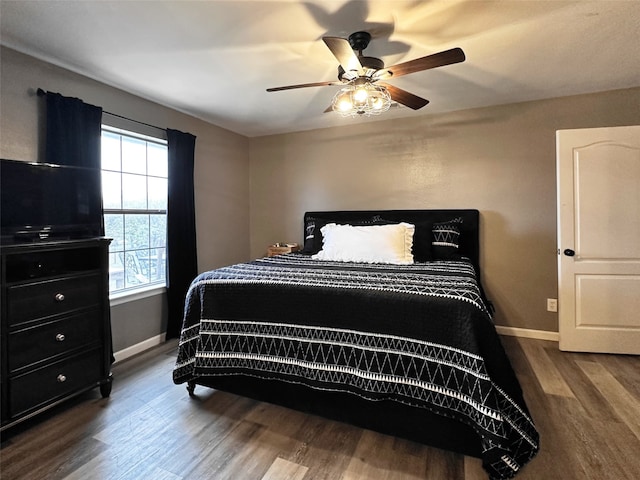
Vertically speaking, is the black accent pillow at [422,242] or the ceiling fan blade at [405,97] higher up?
the ceiling fan blade at [405,97]

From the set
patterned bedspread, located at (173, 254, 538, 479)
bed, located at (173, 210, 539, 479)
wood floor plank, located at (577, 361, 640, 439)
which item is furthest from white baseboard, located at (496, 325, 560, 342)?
patterned bedspread, located at (173, 254, 538, 479)

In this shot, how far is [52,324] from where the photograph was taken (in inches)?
77.0

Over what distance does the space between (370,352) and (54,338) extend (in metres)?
1.90

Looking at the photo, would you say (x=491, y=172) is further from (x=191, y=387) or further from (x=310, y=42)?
(x=191, y=387)

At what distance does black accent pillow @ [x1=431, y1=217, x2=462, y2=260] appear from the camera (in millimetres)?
3121

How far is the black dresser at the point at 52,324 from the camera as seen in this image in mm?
1764

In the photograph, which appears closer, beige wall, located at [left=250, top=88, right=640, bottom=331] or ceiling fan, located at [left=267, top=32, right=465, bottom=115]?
ceiling fan, located at [left=267, top=32, right=465, bottom=115]

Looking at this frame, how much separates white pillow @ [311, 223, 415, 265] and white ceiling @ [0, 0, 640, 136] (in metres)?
1.31

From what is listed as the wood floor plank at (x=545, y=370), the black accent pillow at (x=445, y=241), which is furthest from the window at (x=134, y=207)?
the wood floor plank at (x=545, y=370)

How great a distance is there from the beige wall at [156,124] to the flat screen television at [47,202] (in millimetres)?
353

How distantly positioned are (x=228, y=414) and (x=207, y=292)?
78 centimetres

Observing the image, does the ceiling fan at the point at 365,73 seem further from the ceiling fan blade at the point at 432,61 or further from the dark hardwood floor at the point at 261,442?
the dark hardwood floor at the point at 261,442

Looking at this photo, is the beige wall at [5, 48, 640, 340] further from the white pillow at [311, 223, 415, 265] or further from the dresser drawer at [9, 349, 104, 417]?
the white pillow at [311, 223, 415, 265]

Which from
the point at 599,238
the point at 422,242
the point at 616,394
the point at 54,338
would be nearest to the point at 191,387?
the point at 54,338
